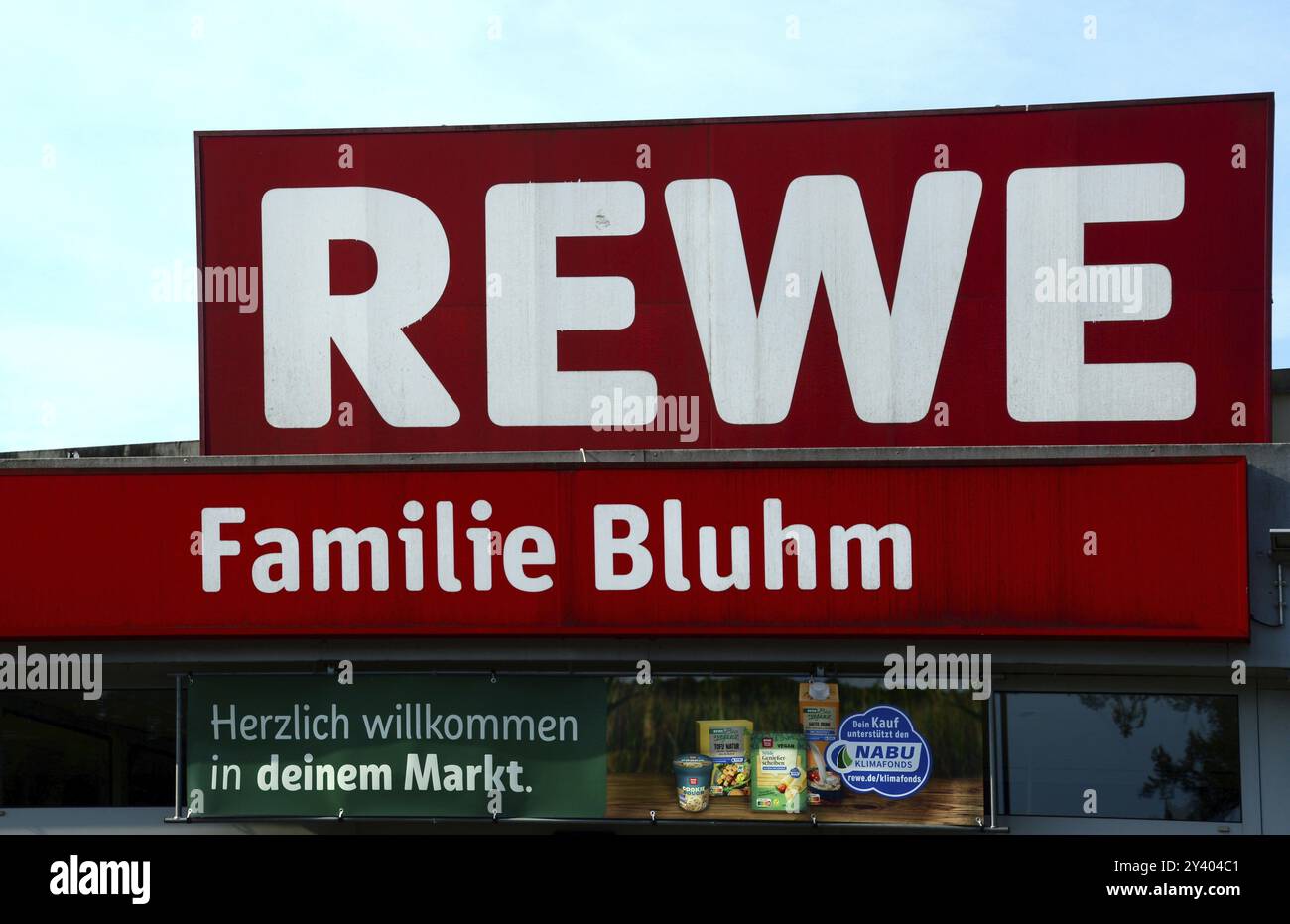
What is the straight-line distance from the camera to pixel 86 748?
1306cm

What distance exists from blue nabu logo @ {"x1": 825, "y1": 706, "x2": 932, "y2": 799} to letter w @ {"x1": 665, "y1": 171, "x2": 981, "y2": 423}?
3.47 metres

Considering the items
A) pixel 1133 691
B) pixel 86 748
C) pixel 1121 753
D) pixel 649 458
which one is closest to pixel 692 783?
pixel 649 458

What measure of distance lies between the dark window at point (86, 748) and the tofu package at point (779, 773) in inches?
226

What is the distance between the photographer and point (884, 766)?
11.8 m

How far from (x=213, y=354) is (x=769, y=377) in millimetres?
5936

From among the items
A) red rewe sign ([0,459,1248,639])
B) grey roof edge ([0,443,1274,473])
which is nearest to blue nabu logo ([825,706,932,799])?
red rewe sign ([0,459,1248,639])

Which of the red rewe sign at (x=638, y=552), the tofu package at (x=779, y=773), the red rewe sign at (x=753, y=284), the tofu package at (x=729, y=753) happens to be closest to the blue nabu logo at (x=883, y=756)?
the tofu package at (x=779, y=773)

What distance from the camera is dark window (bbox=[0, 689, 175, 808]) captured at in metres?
13.0

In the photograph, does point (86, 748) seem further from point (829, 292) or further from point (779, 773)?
point (829, 292)

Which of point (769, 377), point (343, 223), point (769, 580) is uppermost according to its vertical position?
point (343, 223)

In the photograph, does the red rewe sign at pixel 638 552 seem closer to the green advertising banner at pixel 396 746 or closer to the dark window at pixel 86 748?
the green advertising banner at pixel 396 746

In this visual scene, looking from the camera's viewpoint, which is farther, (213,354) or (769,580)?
(213,354)

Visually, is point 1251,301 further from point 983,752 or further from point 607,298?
point 607,298

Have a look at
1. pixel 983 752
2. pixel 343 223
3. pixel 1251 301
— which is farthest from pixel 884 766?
pixel 343 223
